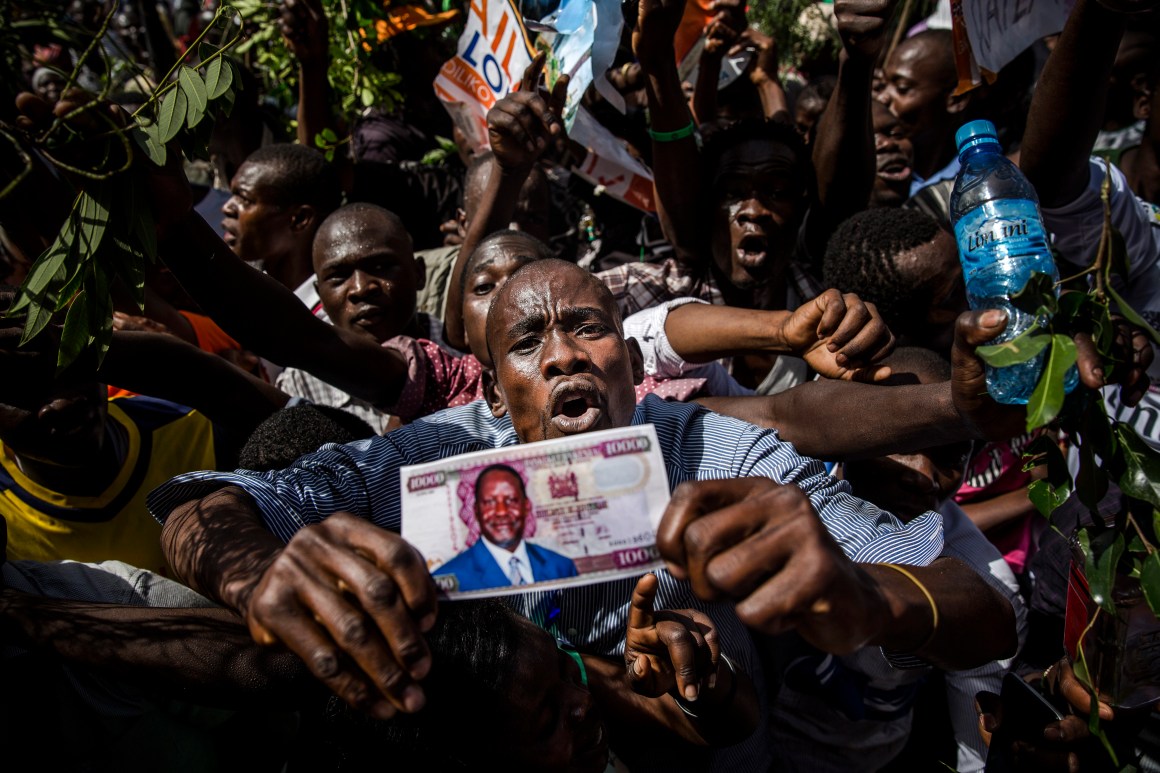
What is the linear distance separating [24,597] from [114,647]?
272 mm

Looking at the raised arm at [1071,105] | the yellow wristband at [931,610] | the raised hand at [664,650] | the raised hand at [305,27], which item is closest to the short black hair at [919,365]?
the raised arm at [1071,105]

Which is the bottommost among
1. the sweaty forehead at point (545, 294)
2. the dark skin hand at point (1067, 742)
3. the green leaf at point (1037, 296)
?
the dark skin hand at point (1067, 742)

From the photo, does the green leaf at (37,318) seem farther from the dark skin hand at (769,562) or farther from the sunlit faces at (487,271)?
the dark skin hand at (769,562)

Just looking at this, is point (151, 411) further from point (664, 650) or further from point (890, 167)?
point (890, 167)

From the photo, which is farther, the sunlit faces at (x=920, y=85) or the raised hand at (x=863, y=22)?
the sunlit faces at (x=920, y=85)

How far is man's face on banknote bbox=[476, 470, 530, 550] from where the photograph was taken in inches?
55.2

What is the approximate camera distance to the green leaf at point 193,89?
6.14 ft

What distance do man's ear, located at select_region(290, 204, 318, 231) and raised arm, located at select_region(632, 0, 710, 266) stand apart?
6.57 ft

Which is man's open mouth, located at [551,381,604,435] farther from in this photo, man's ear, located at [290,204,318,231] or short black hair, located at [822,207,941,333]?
man's ear, located at [290,204,318,231]

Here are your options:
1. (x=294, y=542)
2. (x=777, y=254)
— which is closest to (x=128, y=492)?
(x=294, y=542)

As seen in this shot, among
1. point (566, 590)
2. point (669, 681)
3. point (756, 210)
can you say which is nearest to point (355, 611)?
point (669, 681)

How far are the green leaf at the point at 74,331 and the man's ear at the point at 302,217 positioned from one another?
8.61ft

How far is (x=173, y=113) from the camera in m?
1.89

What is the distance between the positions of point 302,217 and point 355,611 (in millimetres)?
3484
